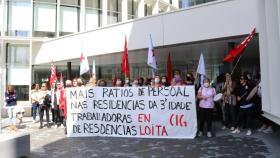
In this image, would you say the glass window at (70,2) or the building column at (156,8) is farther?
the building column at (156,8)

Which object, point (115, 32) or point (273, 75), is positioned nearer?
point (273, 75)

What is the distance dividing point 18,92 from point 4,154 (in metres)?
14.8

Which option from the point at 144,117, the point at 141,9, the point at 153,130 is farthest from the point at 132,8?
the point at 153,130

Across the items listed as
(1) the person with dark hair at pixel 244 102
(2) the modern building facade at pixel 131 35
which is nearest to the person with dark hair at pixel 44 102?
(2) the modern building facade at pixel 131 35

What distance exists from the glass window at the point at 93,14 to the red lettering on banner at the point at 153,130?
14471 millimetres

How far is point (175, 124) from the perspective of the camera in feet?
37.0

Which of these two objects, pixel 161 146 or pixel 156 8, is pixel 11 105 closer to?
pixel 161 146

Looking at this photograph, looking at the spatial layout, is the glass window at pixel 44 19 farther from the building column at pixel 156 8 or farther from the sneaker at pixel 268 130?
the sneaker at pixel 268 130

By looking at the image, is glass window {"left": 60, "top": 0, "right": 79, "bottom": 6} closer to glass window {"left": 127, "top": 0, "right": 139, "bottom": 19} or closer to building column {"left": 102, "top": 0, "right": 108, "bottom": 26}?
building column {"left": 102, "top": 0, "right": 108, "bottom": 26}

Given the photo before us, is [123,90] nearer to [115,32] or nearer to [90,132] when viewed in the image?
[90,132]

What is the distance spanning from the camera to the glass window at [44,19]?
22844 mm

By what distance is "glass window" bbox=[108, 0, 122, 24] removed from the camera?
1023 inches

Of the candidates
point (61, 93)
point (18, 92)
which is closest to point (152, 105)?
point (61, 93)

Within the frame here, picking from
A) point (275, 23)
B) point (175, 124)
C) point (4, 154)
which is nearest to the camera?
point (4, 154)
